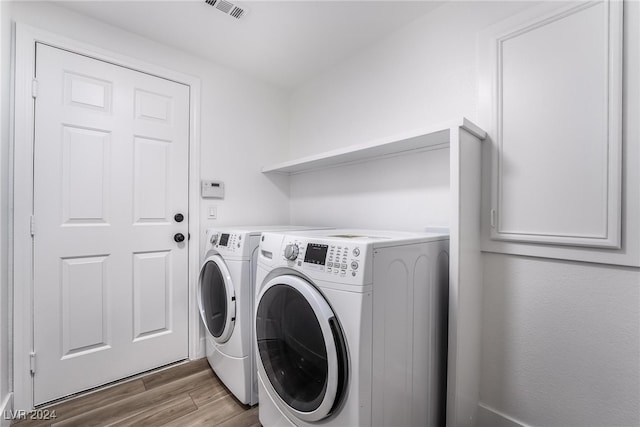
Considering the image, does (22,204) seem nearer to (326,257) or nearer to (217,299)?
(217,299)

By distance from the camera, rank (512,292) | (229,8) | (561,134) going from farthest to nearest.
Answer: (229,8), (512,292), (561,134)

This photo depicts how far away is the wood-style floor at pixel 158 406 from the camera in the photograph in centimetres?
145

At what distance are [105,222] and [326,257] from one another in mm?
1531

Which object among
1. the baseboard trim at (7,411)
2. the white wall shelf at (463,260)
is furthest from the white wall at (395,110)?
the baseboard trim at (7,411)

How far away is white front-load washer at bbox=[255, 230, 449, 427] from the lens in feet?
3.11

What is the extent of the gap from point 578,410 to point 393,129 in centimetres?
164

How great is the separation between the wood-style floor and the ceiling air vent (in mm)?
2240

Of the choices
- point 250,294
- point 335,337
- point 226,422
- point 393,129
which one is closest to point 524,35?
point 393,129

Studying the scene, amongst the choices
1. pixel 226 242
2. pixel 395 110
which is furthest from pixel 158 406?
pixel 395 110

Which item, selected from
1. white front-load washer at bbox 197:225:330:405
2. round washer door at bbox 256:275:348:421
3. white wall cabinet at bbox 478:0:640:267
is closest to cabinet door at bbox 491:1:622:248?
white wall cabinet at bbox 478:0:640:267

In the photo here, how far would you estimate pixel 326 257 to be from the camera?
3.36 feet

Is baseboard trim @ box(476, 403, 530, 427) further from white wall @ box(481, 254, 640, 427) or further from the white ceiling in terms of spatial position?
the white ceiling

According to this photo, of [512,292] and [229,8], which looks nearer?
[512,292]

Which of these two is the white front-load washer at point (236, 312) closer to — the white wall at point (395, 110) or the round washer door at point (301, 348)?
the round washer door at point (301, 348)
